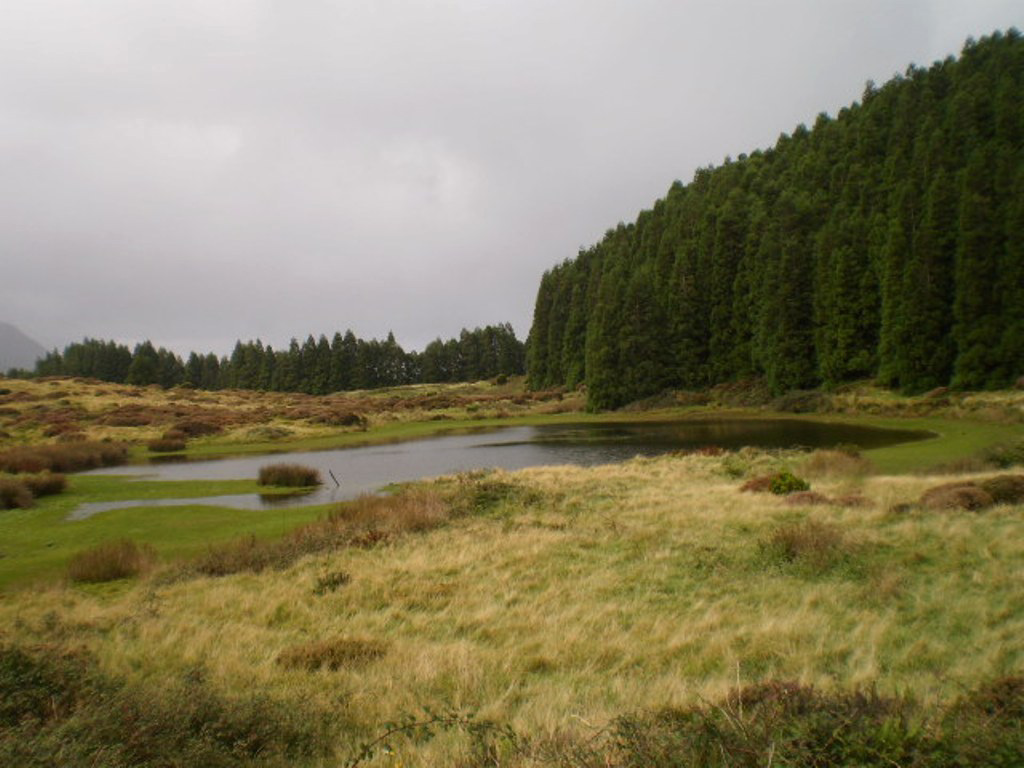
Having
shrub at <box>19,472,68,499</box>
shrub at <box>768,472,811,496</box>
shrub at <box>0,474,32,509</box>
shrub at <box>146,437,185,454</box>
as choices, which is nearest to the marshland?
shrub at <box>768,472,811,496</box>

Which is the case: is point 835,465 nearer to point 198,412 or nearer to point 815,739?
point 815,739

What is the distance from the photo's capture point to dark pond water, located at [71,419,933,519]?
1203 inches

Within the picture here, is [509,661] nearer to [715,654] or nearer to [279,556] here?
[715,654]

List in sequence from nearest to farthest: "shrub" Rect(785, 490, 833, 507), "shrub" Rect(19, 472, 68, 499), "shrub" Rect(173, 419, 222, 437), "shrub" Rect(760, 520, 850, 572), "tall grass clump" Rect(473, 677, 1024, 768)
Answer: "tall grass clump" Rect(473, 677, 1024, 768)
"shrub" Rect(760, 520, 850, 572)
"shrub" Rect(785, 490, 833, 507)
"shrub" Rect(19, 472, 68, 499)
"shrub" Rect(173, 419, 222, 437)

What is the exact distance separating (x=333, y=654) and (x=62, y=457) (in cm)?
4152

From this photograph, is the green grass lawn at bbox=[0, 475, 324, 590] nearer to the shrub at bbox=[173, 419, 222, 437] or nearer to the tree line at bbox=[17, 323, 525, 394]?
the shrub at bbox=[173, 419, 222, 437]

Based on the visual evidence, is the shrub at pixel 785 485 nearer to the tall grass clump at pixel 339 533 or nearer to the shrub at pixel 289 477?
the tall grass clump at pixel 339 533

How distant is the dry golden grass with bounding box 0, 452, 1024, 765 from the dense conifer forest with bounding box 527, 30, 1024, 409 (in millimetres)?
38481

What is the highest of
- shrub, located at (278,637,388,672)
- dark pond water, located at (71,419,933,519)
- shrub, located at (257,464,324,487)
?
shrub, located at (278,637,388,672)

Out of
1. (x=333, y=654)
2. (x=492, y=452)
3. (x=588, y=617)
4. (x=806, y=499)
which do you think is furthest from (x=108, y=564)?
(x=492, y=452)

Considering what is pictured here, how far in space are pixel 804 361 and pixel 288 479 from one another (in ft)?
165

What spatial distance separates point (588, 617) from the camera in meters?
9.63

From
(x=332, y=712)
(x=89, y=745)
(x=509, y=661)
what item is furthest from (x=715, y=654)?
(x=89, y=745)

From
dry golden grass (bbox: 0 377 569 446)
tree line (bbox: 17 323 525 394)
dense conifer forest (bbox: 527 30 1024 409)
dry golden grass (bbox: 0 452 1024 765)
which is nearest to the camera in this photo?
→ dry golden grass (bbox: 0 452 1024 765)
